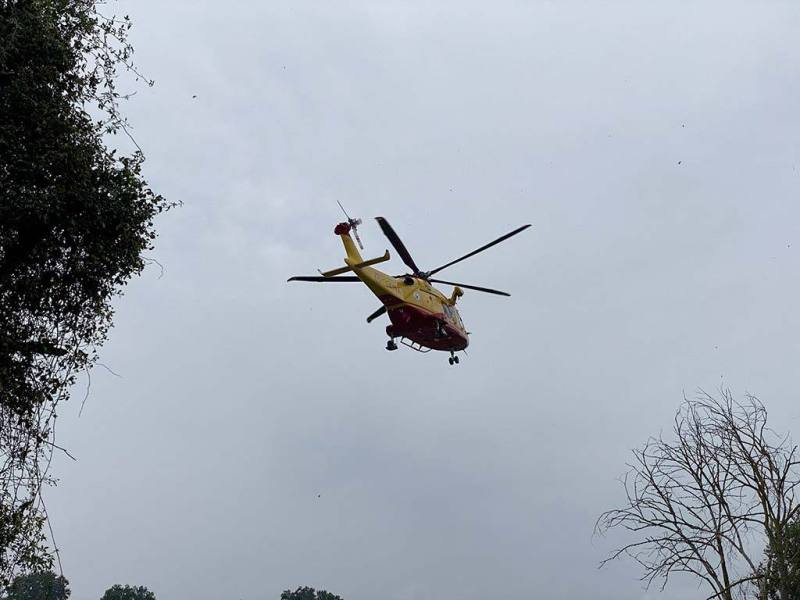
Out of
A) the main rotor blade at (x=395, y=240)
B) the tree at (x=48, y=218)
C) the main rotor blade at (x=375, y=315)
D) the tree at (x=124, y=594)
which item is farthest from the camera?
the tree at (x=124, y=594)

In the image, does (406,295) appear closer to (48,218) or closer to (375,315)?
(375,315)

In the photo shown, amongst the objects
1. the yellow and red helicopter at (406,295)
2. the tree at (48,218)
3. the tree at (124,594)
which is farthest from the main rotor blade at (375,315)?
the tree at (124,594)

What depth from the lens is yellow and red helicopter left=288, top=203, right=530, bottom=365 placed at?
22.9 m

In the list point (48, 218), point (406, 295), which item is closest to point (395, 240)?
point (406, 295)

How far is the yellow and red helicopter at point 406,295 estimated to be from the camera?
22938 mm

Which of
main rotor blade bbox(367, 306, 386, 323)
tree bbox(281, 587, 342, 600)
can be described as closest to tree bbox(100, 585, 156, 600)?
tree bbox(281, 587, 342, 600)

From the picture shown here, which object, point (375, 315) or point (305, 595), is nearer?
point (375, 315)

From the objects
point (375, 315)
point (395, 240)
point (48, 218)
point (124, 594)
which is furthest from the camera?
point (124, 594)

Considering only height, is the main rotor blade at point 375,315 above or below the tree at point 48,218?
above

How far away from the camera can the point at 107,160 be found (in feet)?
46.3

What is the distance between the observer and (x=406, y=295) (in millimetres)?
23672

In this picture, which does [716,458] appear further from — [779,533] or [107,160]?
[107,160]

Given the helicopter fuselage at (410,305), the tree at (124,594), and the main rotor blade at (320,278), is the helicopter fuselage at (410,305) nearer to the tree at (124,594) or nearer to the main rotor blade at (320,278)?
the main rotor blade at (320,278)

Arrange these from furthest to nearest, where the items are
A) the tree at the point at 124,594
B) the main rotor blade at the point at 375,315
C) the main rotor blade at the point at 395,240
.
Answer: the tree at the point at 124,594
the main rotor blade at the point at 375,315
the main rotor blade at the point at 395,240
